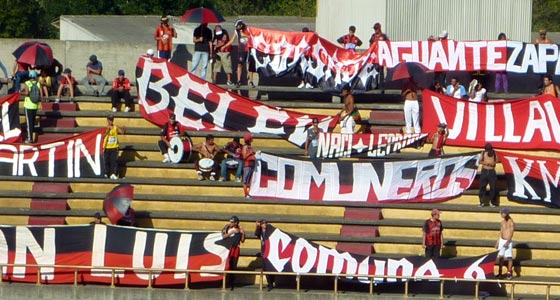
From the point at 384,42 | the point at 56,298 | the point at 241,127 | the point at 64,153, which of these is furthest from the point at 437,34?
the point at 56,298

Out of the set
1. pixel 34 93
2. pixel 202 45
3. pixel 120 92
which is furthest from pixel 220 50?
pixel 34 93

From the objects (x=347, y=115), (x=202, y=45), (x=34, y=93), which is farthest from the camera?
(x=202, y=45)

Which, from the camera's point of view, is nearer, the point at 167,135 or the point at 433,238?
the point at 433,238

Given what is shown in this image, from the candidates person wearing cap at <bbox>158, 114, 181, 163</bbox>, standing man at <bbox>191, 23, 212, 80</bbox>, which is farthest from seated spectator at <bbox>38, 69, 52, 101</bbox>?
person wearing cap at <bbox>158, 114, 181, 163</bbox>

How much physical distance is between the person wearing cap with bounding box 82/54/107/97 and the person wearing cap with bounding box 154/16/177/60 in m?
1.46

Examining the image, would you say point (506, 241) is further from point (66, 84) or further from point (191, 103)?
point (66, 84)

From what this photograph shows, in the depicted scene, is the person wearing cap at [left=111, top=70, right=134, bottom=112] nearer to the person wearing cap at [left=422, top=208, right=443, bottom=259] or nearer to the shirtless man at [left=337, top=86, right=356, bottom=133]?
the shirtless man at [left=337, top=86, right=356, bottom=133]

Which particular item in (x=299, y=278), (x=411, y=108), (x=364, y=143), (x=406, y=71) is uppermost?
(x=406, y=71)

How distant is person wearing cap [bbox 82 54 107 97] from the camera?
1393 inches

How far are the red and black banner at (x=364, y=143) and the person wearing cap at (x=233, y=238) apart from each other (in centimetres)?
383

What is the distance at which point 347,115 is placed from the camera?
109 feet

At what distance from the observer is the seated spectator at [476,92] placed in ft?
111

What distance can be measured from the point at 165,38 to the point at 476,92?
7314 mm

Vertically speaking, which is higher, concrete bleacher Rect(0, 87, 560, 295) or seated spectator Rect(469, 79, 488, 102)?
seated spectator Rect(469, 79, 488, 102)
